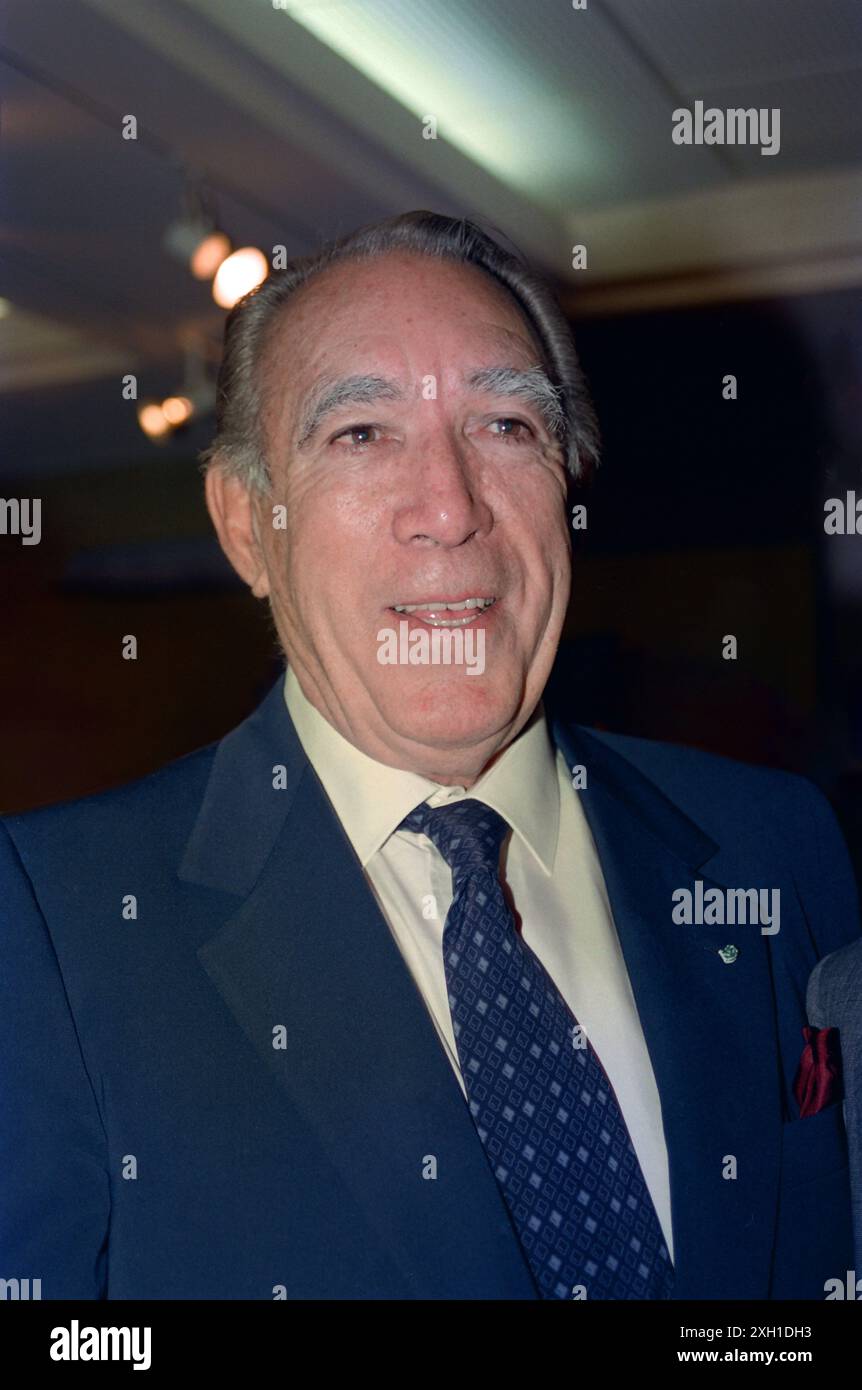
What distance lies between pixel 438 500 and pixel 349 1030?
1.77 ft

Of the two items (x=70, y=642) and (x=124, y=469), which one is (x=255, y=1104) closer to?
(x=70, y=642)

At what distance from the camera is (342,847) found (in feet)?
4.34

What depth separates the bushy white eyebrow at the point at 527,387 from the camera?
54.1 inches

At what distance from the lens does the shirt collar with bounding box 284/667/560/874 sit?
136cm

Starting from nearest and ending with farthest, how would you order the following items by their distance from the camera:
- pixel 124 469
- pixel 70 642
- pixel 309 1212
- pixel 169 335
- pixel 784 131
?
pixel 309 1212, pixel 784 131, pixel 70 642, pixel 124 469, pixel 169 335

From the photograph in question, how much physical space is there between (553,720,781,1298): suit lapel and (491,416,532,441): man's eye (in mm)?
368

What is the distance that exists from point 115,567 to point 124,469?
206 mm

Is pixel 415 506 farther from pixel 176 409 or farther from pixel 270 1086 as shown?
pixel 176 409

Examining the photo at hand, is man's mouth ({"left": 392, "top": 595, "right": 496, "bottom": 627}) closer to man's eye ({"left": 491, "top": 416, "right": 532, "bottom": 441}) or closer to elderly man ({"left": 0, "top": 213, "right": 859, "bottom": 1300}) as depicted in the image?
elderly man ({"left": 0, "top": 213, "right": 859, "bottom": 1300})

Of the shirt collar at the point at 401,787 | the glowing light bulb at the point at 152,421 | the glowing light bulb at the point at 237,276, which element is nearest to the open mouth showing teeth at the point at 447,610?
the shirt collar at the point at 401,787

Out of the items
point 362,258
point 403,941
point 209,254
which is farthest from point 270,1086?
point 209,254

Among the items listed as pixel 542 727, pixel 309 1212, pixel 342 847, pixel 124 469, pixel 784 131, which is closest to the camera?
pixel 309 1212

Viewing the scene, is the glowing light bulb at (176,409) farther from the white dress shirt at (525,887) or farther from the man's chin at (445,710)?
the man's chin at (445,710)

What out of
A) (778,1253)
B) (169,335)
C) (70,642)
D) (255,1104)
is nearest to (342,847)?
(255,1104)
